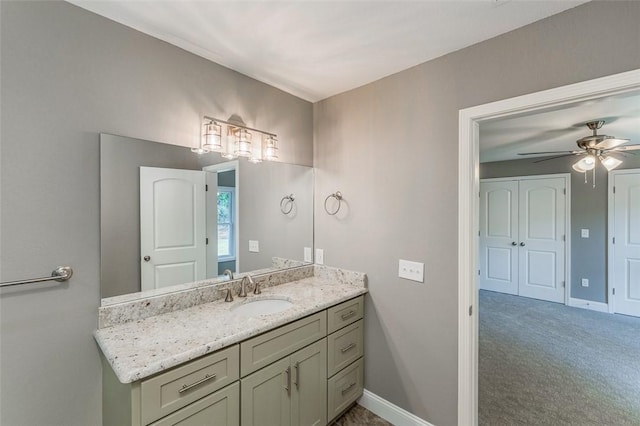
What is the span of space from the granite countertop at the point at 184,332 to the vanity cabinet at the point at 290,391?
0.78 feet

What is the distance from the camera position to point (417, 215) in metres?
1.85

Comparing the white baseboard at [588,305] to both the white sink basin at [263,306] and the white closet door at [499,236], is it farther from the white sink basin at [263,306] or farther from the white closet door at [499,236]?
the white sink basin at [263,306]

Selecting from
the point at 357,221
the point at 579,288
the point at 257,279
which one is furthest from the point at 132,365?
the point at 579,288

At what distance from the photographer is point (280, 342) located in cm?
150

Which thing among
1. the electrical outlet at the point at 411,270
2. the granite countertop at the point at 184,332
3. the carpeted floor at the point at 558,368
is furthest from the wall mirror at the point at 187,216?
the carpeted floor at the point at 558,368

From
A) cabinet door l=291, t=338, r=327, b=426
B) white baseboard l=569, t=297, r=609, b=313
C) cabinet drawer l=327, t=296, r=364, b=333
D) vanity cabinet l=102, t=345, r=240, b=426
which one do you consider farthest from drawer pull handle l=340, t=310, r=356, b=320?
white baseboard l=569, t=297, r=609, b=313

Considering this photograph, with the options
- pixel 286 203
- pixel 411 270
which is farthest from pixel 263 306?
pixel 411 270

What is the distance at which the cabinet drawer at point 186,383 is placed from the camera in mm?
1042

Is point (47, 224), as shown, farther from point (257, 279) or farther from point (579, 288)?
point (579, 288)

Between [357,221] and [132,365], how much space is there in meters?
1.59

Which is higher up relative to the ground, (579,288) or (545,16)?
(545,16)

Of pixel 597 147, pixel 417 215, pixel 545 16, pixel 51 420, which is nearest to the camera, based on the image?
pixel 51 420

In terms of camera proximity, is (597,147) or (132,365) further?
(597,147)

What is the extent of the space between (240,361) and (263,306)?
22.3 inches
